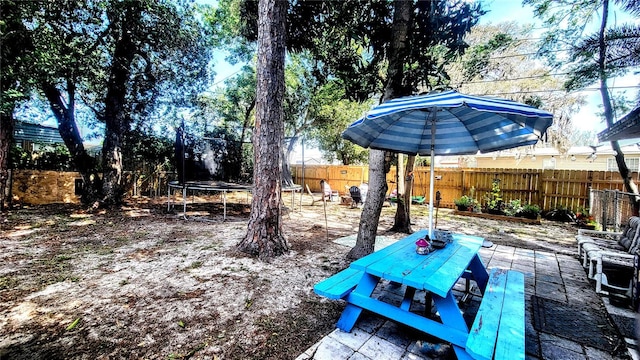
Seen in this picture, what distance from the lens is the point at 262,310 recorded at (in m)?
2.39

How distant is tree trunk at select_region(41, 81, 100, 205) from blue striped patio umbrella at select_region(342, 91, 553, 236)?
823cm

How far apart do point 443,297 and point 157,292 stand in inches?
106

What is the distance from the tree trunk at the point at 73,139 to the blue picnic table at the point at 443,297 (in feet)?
28.2

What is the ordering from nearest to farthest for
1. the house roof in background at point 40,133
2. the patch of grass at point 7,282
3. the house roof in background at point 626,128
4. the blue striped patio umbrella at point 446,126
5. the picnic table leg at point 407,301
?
the blue striped patio umbrella at point 446,126 < the picnic table leg at point 407,301 < the house roof in background at point 626,128 < the patch of grass at point 7,282 < the house roof in background at point 40,133

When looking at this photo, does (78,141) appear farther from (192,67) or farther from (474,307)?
(474,307)

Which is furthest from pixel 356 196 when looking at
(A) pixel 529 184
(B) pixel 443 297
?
(B) pixel 443 297

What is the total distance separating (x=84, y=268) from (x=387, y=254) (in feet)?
12.1

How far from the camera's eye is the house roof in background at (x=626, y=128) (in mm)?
2557

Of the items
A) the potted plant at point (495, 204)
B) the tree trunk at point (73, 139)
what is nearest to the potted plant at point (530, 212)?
the potted plant at point (495, 204)

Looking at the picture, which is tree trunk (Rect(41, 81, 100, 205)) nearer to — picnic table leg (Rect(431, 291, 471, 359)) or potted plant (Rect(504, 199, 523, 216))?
picnic table leg (Rect(431, 291, 471, 359))

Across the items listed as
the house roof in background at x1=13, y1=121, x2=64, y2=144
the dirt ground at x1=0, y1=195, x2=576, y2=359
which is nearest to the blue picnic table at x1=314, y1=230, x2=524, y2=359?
the dirt ground at x1=0, y1=195, x2=576, y2=359

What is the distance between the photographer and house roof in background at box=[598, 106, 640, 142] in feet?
8.39

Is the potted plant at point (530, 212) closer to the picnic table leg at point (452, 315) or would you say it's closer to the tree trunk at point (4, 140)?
the picnic table leg at point (452, 315)

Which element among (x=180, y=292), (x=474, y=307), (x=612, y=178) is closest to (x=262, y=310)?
(x=180, y=292)
